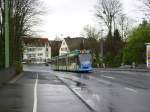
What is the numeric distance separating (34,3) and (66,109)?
48.8 metres

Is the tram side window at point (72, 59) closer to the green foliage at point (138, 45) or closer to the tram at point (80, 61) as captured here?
the tram at point (80, 61)

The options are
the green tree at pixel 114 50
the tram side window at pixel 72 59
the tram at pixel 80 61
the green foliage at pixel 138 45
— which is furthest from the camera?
the green tree at pixel 114 50

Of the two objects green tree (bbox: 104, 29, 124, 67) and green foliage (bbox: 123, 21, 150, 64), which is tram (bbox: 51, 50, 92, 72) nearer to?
green foliage (bbox: 123, 21, 150, 64)

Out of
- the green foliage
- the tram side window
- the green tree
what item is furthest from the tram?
the green tree

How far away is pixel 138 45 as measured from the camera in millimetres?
82312

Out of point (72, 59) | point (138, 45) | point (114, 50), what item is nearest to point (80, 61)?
point (72, 59)

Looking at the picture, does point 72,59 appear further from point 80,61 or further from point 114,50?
point 114,50

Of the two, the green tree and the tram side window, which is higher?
the green tree

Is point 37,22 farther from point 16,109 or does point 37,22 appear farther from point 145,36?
point 16,109

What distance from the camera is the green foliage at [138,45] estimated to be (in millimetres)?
82000

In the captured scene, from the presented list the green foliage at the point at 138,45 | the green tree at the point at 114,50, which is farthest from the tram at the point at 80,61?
the green tree at the point at 114,50

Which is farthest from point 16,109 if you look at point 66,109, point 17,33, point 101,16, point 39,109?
point 101,16

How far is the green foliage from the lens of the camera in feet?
269

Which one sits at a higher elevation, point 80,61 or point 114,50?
point 114,50
